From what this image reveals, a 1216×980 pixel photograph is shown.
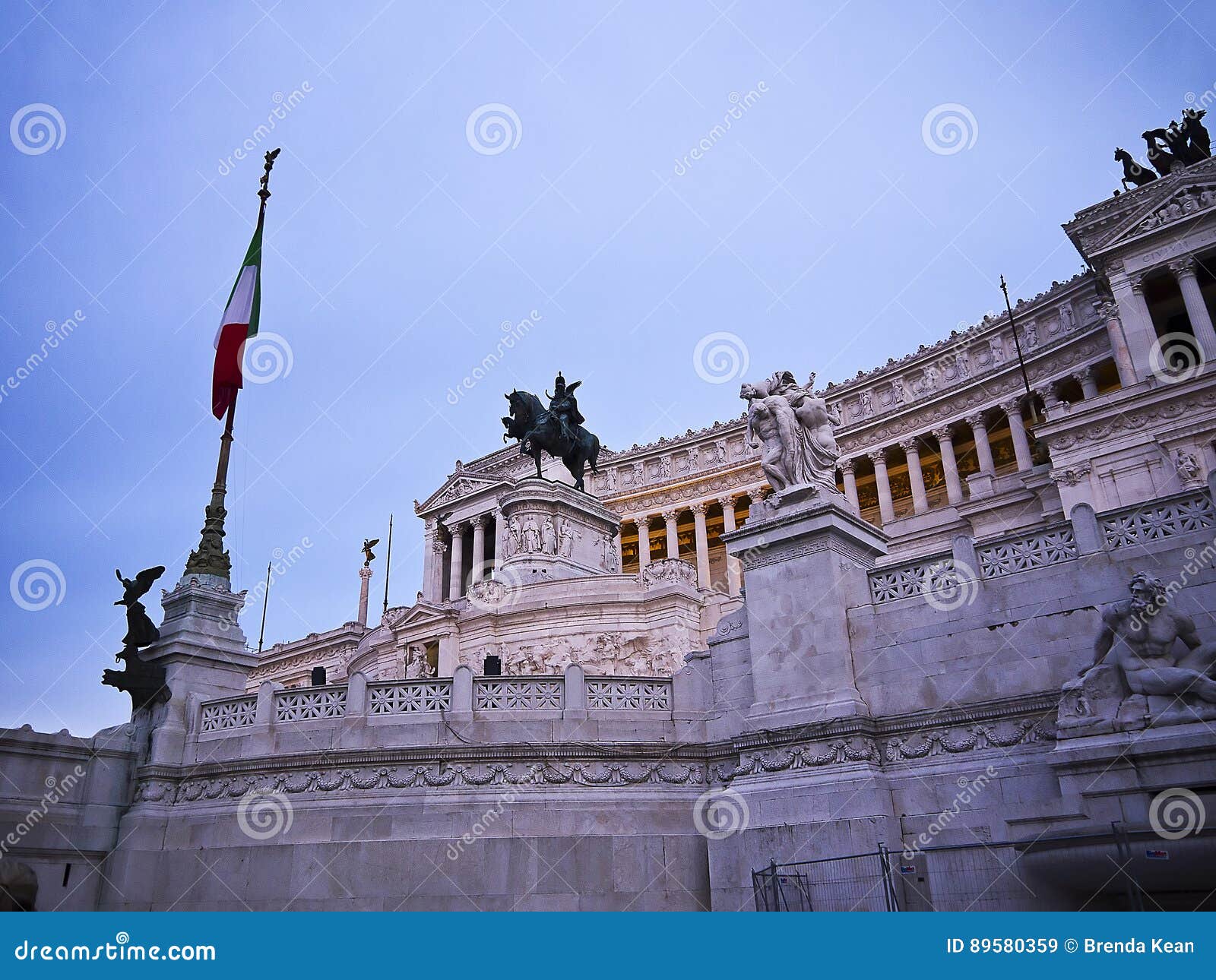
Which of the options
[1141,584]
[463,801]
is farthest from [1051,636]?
[463,801]

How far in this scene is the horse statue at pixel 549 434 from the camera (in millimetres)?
44719

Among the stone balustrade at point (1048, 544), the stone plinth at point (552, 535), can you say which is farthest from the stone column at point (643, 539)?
the stone balustrade at point (1048, 544)

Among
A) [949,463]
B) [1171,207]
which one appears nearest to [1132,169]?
[1171,207]

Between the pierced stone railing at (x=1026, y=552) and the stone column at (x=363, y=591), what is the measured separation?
62934 mm

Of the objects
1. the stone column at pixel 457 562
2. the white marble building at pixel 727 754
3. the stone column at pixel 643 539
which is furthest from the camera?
the stone column at pixel 643 539

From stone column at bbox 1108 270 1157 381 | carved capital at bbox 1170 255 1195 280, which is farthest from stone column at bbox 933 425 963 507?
carved capital at bbox 1170 255 1195 280

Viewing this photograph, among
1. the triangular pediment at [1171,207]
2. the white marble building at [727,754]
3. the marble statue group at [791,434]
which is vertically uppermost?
the triangular pediment at [1171,207]

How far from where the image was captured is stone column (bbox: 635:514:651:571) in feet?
237

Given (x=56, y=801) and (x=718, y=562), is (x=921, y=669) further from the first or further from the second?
Result: (x=718, y=562)

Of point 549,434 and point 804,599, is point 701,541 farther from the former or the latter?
point 804,599

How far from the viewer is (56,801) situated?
16.7m

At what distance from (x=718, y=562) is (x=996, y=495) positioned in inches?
1231

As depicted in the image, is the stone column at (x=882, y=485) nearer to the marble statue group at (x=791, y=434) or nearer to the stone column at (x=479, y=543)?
the stone column at (x=479, y=543)

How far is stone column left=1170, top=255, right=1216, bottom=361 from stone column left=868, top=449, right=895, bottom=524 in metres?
21.5
